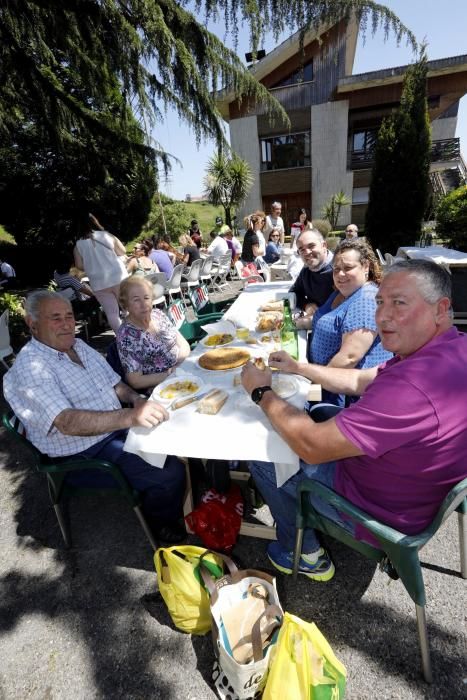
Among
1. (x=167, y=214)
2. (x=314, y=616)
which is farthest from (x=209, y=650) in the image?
(x=167, y=214)

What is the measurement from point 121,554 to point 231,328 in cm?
186

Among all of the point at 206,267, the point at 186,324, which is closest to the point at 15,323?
the point at 186,324

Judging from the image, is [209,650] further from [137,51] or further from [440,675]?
[137,51]

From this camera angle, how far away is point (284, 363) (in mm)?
2012

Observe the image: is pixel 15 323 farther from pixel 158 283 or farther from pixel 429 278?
pixel 429 278

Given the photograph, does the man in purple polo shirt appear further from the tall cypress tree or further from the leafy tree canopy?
the tall cypress tree

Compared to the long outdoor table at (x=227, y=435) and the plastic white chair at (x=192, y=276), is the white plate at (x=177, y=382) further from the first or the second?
the plastic white chair at (x=192, y=276)

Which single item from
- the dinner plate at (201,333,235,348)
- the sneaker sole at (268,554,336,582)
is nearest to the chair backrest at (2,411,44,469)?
the dinner plate at (201,333,235,348)

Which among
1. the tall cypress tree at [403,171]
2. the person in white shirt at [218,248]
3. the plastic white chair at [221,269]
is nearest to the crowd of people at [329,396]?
the plastic white chair at [221,269]

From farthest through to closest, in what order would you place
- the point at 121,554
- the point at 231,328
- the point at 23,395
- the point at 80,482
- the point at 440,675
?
the point at 231,328, the point at 121,554, the point at 80,482, the point at 23,395, the point at 440,675

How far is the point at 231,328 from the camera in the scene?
304 cm

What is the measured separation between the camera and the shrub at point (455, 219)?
7949 mm

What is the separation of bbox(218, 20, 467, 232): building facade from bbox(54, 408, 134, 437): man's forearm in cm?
1698

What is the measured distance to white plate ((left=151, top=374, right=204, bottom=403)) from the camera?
1890 millimetres
